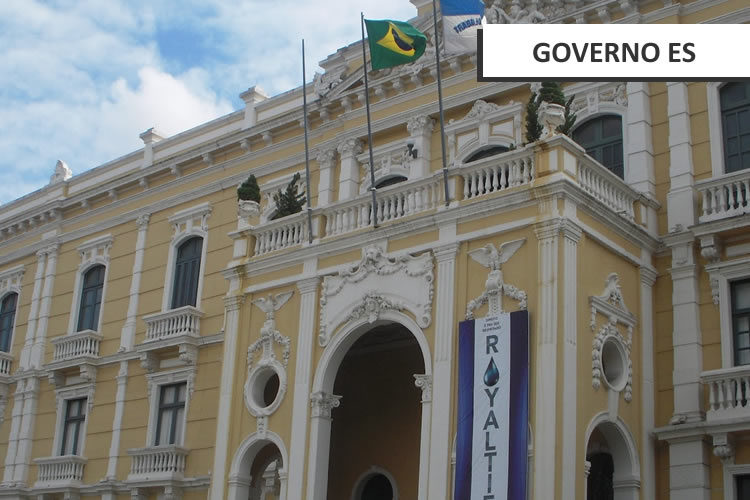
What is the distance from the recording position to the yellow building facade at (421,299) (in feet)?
50.6

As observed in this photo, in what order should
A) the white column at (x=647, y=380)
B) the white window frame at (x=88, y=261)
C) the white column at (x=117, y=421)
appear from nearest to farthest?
1. the white column at (x=647, y=380)
2. the white column at (x=117, y=421)
3. the white window frame at (x=88, y=261)

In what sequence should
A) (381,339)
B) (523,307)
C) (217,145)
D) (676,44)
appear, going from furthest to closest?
(217,145)
(381,339)
(523,307)
(676,44)

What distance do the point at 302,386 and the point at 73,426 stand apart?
34.8ft

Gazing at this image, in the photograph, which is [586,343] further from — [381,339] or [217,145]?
[217,145]

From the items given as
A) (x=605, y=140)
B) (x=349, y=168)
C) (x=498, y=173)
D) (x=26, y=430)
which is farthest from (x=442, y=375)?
(x=26, y=430)

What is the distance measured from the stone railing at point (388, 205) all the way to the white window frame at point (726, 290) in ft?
14.9

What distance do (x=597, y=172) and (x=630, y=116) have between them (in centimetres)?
258

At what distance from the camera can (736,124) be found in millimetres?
17453

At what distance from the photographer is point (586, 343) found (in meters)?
15.2

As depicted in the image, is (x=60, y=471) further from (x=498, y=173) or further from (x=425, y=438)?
(x=498, y=173)

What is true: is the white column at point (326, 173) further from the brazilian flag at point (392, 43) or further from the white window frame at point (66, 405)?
the white window frame at point (66, 405)

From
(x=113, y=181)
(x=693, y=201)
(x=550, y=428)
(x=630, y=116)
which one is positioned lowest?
(x=550, y=428)

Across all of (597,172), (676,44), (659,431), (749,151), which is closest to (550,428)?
(659,431)

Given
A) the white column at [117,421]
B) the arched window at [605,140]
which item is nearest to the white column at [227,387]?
the white column at [117,421]
